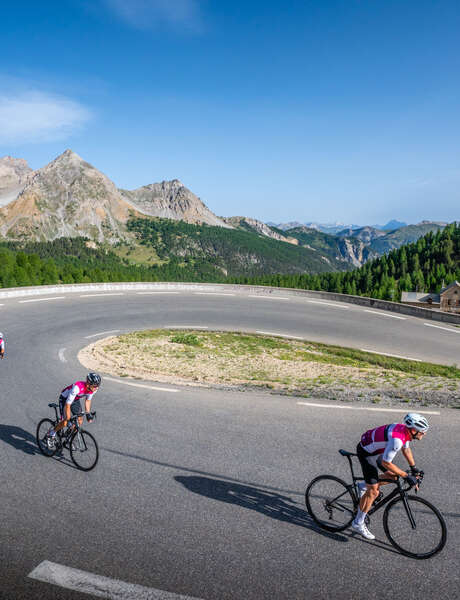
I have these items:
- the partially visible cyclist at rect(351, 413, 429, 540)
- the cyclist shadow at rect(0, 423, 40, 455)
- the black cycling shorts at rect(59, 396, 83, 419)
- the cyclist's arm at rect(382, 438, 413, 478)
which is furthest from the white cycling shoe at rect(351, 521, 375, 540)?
the cyclist shadow at rect(0, 423, 40, 455)

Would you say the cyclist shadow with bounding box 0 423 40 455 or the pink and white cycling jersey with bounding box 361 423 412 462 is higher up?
the pink and white cycling jersey with bounding box 361 423 412 462

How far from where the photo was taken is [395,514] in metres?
5.91

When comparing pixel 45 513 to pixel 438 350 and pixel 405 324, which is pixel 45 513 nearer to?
pixel 438 350

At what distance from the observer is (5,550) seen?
5.23 m

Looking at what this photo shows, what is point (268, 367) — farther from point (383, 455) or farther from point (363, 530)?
point (383, 455)

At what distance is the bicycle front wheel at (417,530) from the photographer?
5234 millimetres

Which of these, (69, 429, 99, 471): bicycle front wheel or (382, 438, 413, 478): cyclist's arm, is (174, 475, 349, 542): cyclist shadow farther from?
(69, 429, 99, 471): bicycle front wheel

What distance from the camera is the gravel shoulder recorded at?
12.2m

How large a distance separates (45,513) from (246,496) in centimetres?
340

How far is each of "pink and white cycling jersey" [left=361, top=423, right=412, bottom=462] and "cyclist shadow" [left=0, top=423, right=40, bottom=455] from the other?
7.01 meters

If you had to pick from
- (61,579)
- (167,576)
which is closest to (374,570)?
(167,576)

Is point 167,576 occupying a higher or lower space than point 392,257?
lower

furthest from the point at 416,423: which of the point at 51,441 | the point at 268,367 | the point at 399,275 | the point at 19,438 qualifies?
the point at 399,275

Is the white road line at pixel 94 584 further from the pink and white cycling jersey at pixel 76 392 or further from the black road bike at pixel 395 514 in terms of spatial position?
the pink and white cycling jersey at pixel 76 392
